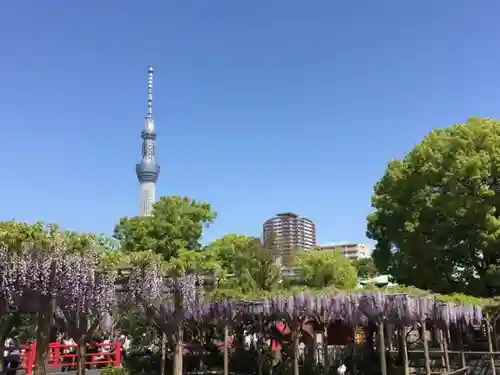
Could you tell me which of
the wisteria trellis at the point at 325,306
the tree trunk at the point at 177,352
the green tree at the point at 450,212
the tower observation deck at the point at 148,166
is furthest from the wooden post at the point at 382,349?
the tower observation deck at the point at 148,166

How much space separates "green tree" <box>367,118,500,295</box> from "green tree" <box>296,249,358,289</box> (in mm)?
13686

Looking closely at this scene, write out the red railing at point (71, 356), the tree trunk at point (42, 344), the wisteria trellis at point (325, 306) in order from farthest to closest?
1. the red railing at point (71, 356)
2. the wisteria trellis at point (325, 306)
3. the tree trunk at point (42, 344)

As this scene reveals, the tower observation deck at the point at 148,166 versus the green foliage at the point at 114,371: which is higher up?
the tower observation deck at the point at 148,166

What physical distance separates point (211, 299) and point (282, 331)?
4019mm

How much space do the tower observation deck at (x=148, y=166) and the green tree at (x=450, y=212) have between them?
102 metres

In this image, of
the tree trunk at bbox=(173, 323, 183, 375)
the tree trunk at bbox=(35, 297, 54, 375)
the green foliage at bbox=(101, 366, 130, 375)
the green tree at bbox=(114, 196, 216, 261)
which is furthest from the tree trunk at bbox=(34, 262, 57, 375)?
the green tree at bbox=(114, 196, 216, 261)

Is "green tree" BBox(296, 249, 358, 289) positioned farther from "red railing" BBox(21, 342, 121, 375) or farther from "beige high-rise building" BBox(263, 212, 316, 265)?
"beige high-rise building" BBox(263, 212, 316, 265)

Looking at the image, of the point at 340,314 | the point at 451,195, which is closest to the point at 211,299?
the point at 340,314

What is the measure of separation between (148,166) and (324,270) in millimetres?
105314

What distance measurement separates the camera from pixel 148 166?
13875cm

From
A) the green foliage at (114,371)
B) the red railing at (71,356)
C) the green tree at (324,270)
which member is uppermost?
the green tree at (324,270)

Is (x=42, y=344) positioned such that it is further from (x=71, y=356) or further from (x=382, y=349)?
(x=382, y=349)

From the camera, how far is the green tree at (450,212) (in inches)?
850

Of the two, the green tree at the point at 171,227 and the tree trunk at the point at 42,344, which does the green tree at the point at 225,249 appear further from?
the tree trunk at the point at 42,344
